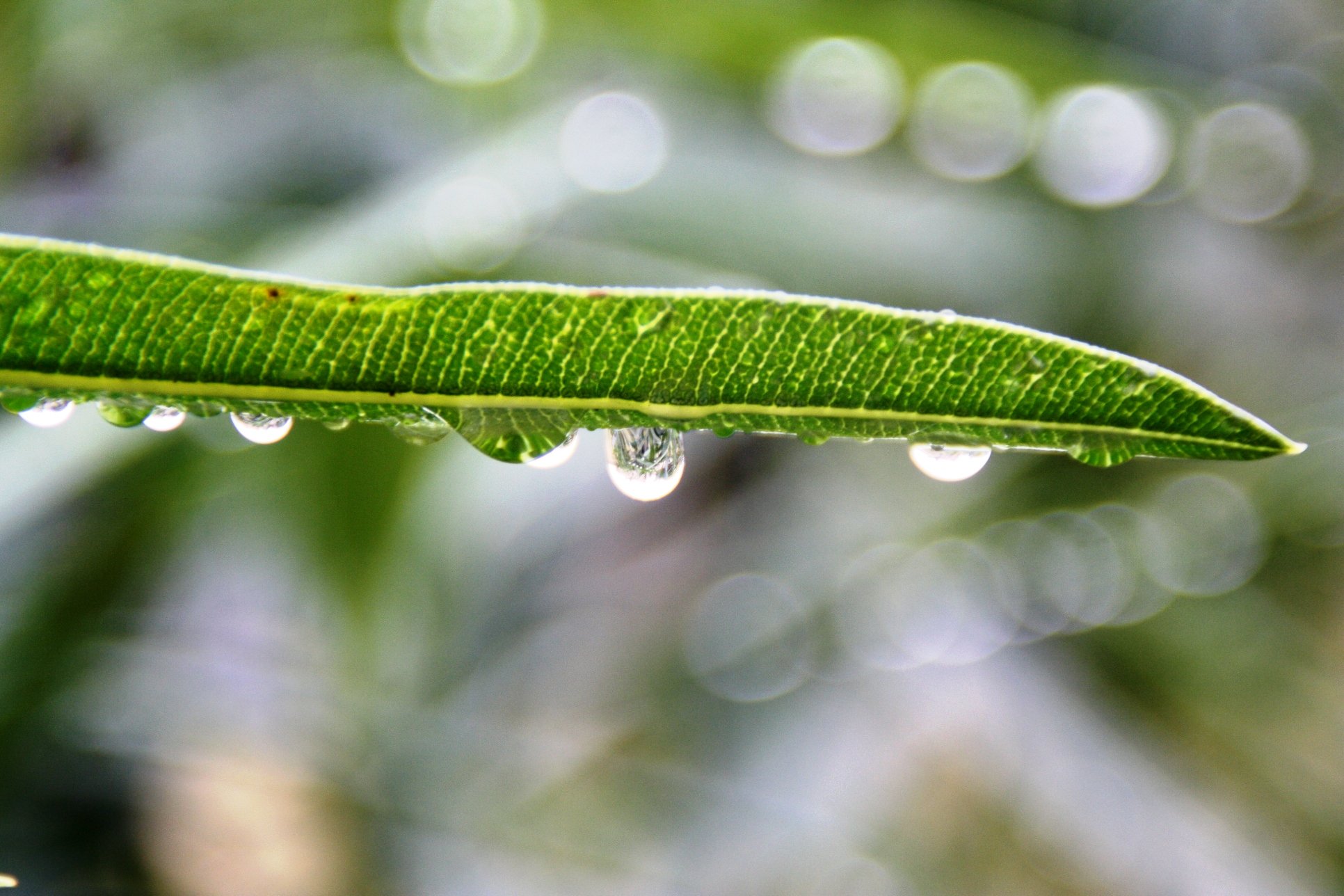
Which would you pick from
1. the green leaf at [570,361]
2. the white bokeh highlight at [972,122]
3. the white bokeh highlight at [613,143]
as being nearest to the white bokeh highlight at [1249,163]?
the white bokeh highlight at [972,122]

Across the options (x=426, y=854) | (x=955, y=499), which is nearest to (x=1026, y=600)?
(x=955, y=499)

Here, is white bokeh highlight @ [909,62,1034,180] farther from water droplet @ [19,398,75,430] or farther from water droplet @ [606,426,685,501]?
water droplet @ [19,398,75,430]

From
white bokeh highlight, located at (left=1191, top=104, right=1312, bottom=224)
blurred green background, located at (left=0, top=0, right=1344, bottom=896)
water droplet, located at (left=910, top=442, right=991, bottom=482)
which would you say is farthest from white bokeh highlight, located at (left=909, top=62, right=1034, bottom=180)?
water droplet, located at (left=910, top=442, right=991, bottom=482)

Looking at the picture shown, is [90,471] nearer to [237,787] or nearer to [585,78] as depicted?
[237,787]

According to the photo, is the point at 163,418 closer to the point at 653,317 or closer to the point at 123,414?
the point at 123,414

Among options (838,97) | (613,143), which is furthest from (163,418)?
(838,97)

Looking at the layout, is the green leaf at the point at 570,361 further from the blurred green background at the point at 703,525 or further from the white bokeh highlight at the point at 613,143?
the white bokeh highlight at the point at 613,143

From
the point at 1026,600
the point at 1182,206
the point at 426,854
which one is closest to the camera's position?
the point at 426,854
